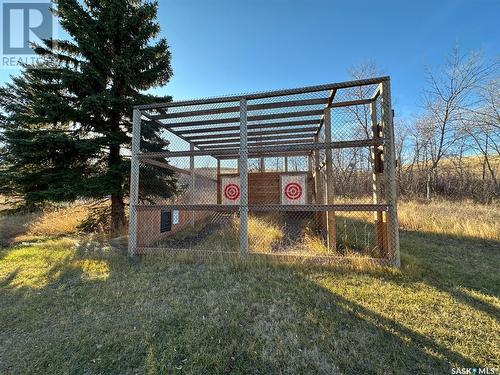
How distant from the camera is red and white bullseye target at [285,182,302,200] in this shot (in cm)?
730

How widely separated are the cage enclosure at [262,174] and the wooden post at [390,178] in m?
0.02

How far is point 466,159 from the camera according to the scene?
Result: 2014 cm

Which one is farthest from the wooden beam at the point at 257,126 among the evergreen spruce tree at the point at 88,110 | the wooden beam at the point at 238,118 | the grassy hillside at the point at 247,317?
the grassy hillside at the point at 247,317

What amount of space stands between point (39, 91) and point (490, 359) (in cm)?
914

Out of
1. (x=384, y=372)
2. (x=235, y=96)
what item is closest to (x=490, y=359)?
(x=384, y=372)

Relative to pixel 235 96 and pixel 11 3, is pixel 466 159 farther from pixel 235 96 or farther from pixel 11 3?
pixel 11 3

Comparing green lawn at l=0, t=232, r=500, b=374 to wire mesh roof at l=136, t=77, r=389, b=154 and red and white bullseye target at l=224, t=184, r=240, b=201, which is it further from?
red and white bullseye target at l=224, t=184, r=240, b=201

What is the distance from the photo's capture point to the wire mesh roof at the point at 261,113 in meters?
4.47

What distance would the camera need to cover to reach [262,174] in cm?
969

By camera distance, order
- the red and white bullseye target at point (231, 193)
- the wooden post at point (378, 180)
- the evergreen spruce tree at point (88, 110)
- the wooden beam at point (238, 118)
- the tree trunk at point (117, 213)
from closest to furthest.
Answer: the wooden post at point (378, 180), the wooden beam at point (238, 118), the evergreen spruce tree at point (88, 110), the tree trunk at point (117, 213), the red and white bullseye target at point (231, 193)

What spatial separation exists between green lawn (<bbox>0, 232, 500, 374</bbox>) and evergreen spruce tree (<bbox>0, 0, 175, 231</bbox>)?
279 cm

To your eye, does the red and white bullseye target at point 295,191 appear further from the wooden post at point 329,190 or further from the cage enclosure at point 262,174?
the wooden post at point 329,190

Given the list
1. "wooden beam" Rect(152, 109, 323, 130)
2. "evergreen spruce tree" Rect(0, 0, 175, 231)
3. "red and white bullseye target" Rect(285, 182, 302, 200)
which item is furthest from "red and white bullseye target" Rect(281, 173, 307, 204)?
"evergreen spruce tree" Rect(0, 0, 175, 231)

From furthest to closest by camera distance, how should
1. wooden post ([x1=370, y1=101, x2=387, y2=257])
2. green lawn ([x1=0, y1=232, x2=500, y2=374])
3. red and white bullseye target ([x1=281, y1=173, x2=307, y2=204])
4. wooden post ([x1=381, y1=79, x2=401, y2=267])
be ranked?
red and white bullseye target ([x1=281, y1=173, x2=307, y2=204]) < wooden post ([x1=370, y1=101, x2=387, y2=257]) < wooden post ([x1=381, y1=79, x2=401, y2=267]) < green lawn ([x1=0, y1=232, x2=500, y2=374])
